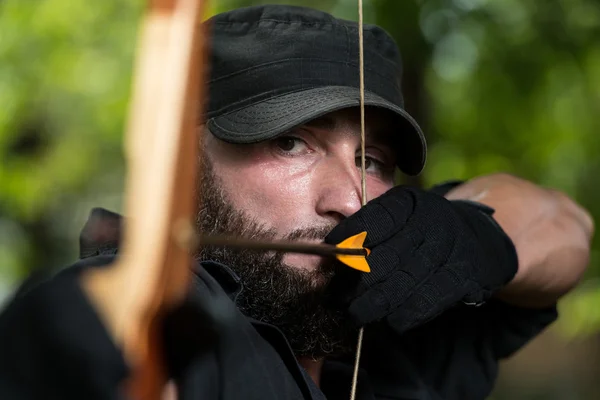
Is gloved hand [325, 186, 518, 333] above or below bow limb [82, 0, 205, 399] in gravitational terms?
below

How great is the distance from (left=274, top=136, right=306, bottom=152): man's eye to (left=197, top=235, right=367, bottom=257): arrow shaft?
0.25 meters

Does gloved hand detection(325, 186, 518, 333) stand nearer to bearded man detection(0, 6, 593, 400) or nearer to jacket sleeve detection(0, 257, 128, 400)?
bearded man detection(0, 6, 593, 400)

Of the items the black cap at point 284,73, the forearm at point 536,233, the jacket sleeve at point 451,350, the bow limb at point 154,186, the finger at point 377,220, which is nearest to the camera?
the bow limb at point 154,186

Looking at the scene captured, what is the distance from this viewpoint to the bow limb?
0.60 m

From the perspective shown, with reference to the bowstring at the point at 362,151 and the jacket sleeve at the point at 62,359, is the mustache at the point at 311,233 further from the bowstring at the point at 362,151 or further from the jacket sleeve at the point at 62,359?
the jacket sleeve at the point at 62,359

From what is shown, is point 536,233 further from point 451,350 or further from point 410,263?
point 410,263

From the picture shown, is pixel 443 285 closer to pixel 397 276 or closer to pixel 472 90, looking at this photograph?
pixel 397 276

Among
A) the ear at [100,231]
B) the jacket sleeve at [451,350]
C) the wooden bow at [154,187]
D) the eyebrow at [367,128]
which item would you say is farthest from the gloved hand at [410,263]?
the wooden bow at [154,187]

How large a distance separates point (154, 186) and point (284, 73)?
72 cm

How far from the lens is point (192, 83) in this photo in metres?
0.63

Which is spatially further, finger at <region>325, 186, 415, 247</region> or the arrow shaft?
finger at <region>325, 186, 415, 247</region>

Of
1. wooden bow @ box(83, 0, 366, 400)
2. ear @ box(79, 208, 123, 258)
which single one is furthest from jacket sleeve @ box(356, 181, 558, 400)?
wooden bow @ box(83, 0, 366, 400)

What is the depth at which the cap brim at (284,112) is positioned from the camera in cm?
121

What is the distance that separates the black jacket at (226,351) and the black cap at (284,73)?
304mm
